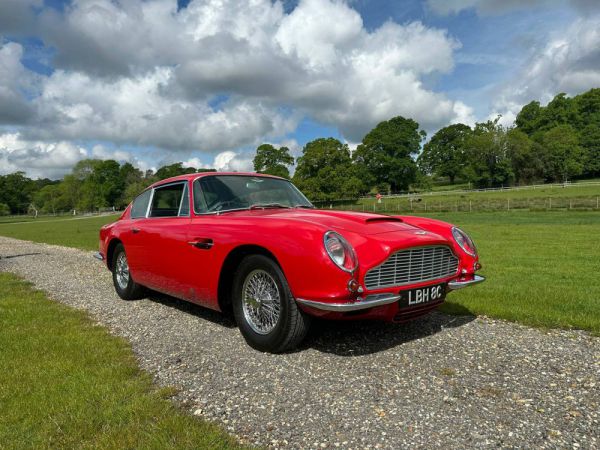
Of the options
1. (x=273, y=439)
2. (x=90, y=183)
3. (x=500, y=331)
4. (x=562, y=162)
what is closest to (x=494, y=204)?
(x=500, y=331)

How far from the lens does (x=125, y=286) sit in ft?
20.6

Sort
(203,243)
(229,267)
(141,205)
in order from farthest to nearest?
(141,205), (203,243), (229,267)

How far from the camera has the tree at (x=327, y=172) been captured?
5753 centimetres

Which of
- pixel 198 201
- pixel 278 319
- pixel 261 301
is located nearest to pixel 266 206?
pixel 198 201

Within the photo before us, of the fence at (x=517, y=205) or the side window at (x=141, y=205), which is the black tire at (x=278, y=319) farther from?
the fence at (x=517, y=205)

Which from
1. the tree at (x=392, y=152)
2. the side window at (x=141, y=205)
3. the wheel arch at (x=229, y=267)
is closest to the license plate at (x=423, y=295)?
the wheel arch at (x=229, y=267)

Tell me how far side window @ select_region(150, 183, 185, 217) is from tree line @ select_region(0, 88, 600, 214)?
50.7m

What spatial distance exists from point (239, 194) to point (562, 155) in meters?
80.5

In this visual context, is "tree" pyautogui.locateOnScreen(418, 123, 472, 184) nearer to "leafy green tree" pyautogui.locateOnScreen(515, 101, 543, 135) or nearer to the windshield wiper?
"leafy green tree" pyautogui.locateOnScreen(515, 101, 543, 135)

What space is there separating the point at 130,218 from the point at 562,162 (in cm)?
8023

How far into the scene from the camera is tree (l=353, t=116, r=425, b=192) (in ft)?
233

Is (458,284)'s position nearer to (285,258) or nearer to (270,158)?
(285,258)

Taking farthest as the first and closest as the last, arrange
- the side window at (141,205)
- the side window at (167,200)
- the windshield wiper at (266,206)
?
the side window at (141,205) < the side window at (167,200) < the windshield wiper at (266,206)

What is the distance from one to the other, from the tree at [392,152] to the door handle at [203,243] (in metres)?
68.7
